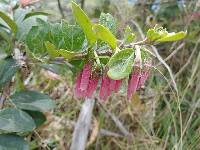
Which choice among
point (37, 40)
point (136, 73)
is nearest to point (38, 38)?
point (37, 40)

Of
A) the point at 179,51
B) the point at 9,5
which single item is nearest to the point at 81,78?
the point at 9,5

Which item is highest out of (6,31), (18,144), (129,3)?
(129,3)

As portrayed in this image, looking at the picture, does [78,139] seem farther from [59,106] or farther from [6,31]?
[6,31]

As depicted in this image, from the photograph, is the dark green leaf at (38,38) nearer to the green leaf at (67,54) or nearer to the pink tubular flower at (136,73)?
the green leaf at (67,54)

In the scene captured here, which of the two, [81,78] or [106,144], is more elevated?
[81,78]

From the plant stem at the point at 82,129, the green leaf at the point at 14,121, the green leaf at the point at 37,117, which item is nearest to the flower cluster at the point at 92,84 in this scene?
the green leaf at the point at 14,121

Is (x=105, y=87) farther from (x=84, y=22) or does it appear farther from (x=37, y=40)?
(x=37, y=40)

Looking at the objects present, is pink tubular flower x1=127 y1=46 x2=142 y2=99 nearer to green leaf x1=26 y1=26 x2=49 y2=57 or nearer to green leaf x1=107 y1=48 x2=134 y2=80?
green leaf x1=107 y1=48 x2=134 y2=80
